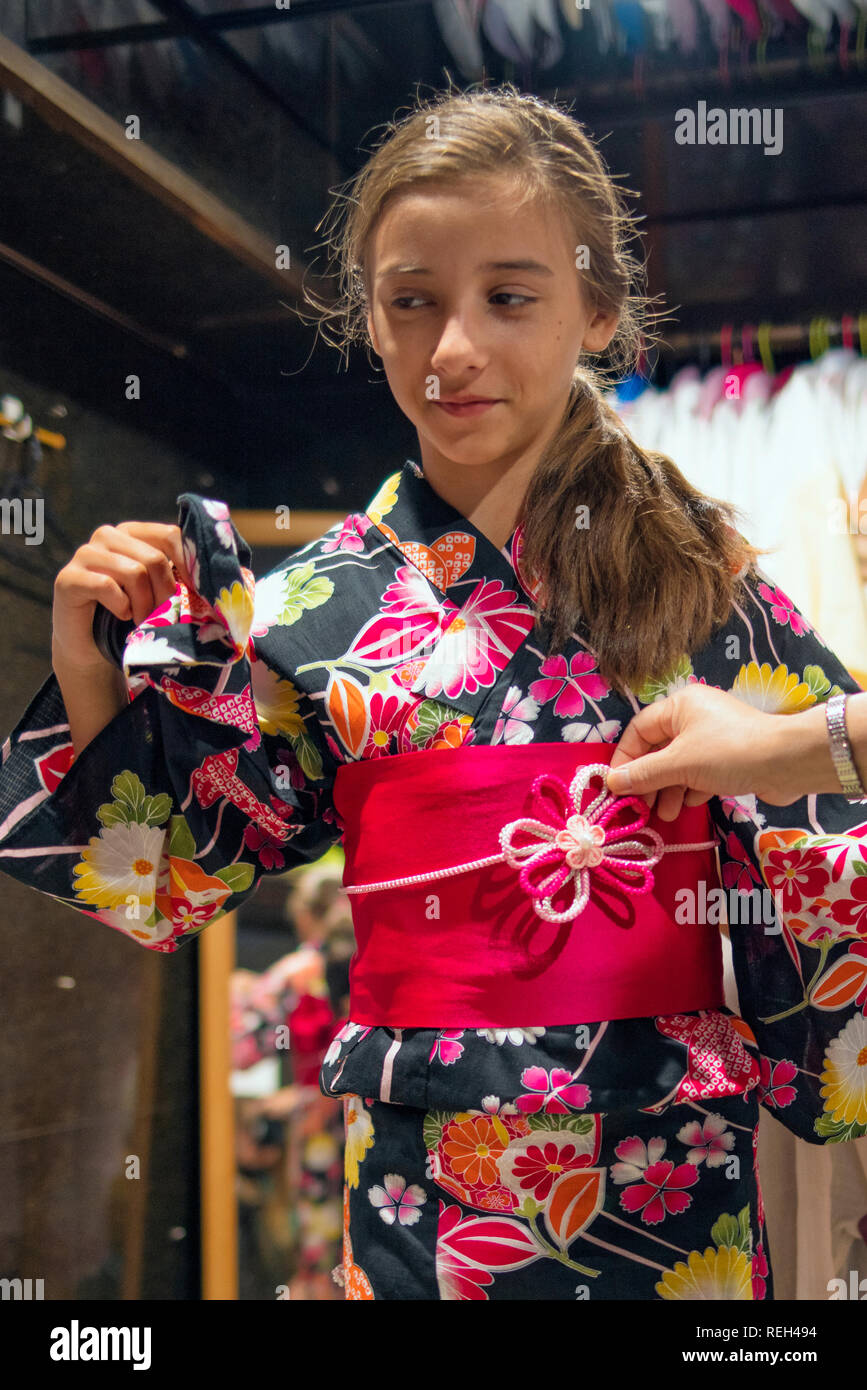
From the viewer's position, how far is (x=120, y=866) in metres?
0.71

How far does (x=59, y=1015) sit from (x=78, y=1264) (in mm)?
207

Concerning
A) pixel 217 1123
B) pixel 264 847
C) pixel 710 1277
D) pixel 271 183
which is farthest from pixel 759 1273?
pixel 271 183

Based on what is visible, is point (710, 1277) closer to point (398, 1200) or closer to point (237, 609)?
point (398, 1200)

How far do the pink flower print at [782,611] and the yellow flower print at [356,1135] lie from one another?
0.38 metres

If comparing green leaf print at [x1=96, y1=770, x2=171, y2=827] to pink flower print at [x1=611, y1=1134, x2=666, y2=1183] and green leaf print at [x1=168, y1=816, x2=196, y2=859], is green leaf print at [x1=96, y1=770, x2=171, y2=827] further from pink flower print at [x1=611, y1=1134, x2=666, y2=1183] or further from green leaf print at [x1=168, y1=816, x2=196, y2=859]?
pink flower print at [x1=611, y1=1134, x2=666, y2=1183]

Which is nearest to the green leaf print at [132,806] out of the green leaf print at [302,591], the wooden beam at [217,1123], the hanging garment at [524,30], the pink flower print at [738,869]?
the green leaf print at [302,591]

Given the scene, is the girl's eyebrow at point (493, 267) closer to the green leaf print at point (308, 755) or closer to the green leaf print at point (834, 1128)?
the green leaf print at point (308, 755)

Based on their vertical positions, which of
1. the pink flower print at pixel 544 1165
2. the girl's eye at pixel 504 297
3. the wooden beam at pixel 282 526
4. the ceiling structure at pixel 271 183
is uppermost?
the ceiling structure at pixel 271 183

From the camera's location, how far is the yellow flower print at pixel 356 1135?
2.14 ft

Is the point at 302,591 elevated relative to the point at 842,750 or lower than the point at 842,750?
elevated

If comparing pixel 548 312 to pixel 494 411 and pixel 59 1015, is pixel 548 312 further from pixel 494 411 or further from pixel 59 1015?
pixel 59 1015

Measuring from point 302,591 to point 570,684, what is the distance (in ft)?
0.56

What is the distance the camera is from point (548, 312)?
0.66m

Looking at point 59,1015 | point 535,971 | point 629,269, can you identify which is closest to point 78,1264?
point 59,1015
